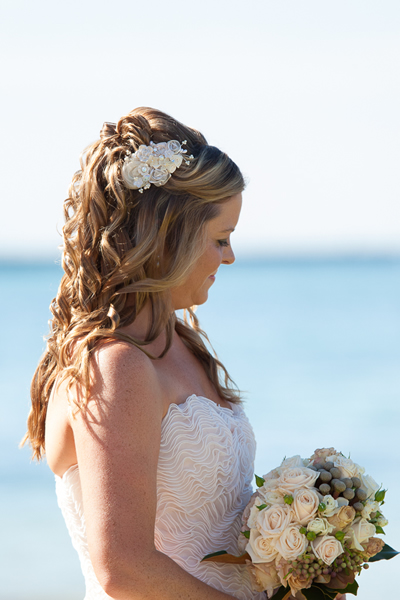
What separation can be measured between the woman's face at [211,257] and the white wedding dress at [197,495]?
1.46ft

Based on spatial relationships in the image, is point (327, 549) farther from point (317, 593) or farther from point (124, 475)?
point (124, 475)

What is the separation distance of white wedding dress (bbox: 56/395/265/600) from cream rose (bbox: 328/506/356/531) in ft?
1.59

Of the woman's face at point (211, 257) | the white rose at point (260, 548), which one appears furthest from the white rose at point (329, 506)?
the woman's face at point (211, 257)

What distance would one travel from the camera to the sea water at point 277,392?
7090 mm

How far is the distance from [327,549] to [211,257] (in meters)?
1.21

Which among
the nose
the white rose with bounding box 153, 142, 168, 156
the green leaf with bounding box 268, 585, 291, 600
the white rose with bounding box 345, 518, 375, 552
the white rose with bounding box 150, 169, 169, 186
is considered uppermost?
the white rose with bounding box 153, 142, 168, 156

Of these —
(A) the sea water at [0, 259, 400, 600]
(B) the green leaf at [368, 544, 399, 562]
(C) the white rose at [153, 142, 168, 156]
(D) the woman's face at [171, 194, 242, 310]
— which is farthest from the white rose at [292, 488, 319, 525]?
(A) the sea water at [0, 259, 400, 600]

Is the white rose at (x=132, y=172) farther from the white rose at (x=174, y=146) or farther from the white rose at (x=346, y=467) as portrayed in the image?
the white rose at (x=346, y=467)

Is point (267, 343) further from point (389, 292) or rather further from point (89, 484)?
point (89, 484)

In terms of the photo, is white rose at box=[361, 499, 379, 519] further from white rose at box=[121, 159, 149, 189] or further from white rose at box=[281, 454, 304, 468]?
white rose at box=[121, 159, 149, 189]

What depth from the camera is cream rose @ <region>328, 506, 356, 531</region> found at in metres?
2.54

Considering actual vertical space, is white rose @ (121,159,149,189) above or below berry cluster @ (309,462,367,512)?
above

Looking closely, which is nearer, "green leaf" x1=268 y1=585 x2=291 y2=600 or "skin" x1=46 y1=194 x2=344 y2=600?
"skin" x1=46 y1=194 x2=344 y2=600

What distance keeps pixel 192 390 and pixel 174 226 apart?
68 cm
